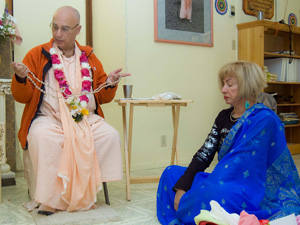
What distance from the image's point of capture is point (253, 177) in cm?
186

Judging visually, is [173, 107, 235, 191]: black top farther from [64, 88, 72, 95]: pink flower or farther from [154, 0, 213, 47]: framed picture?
[154, 0, 213, 47]: framed picture

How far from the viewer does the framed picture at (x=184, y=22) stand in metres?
4.05

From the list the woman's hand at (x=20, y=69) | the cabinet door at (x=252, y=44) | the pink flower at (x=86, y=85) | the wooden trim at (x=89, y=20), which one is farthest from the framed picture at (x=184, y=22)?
the woman's hand at (x=20, y=69)

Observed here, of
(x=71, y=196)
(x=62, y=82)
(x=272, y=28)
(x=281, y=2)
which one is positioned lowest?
(x=71, y=196)

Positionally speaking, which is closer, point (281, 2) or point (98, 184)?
point (98, 184)

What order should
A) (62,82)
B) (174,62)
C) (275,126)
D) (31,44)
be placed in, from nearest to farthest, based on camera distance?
1. (275,126)
2. (62,82)
3. (31,44)
4. (174,62)

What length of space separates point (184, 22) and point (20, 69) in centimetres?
234

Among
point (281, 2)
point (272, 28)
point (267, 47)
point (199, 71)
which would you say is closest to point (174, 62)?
point (199, 71)

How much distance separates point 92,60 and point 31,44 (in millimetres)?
902

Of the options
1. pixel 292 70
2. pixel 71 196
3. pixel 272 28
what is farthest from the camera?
pixel 292 70

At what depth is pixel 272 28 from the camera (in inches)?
187

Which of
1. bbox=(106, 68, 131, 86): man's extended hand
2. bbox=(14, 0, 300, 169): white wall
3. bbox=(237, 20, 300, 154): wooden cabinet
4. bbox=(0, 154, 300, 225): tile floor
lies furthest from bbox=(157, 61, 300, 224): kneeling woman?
bbox=(237, 20, 300, 154): wooden cabinet

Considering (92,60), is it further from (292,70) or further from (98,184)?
(292,70)

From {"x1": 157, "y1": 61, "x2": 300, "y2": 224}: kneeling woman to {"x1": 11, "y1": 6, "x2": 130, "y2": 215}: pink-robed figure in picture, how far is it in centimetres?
64
